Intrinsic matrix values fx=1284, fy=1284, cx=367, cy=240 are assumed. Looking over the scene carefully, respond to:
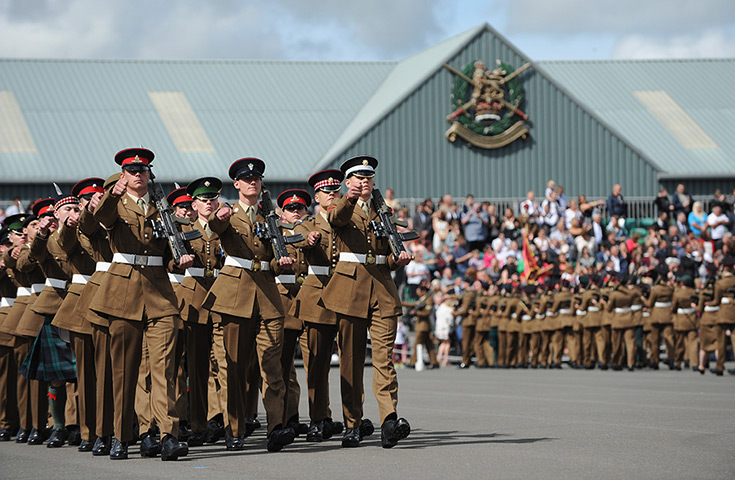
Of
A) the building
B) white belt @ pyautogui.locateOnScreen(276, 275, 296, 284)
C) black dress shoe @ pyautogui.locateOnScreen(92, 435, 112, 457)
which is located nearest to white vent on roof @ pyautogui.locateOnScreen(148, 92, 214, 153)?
the building

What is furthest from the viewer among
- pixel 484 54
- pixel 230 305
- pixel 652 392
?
pixel 484 54

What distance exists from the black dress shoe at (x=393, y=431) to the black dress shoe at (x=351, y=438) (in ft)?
0.97

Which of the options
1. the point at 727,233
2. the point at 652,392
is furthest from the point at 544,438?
the point at 727,233

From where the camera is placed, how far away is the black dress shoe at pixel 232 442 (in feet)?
34.7

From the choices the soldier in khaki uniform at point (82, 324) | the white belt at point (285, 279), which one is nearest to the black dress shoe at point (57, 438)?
the soldier in khaki uniform at point (82, 324)

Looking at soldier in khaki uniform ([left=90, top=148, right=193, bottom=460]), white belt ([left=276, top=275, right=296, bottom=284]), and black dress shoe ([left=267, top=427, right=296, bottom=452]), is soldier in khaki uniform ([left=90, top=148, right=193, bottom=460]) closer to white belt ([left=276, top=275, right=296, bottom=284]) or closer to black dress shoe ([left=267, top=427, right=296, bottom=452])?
black dress shoe ([left=267, top=427, right=296, bottom=452])

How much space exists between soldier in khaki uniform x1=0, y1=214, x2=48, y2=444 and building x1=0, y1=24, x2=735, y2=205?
Answer: 80.7 feet

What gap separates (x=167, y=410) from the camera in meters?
9.80

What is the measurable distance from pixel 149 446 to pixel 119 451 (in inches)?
9.4

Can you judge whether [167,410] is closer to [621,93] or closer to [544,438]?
[544,438]

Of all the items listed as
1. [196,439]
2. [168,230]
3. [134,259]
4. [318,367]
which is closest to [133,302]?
[134,259]

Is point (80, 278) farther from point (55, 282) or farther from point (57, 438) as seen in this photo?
point (57, 438)

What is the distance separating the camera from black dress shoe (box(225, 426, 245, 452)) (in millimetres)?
10562

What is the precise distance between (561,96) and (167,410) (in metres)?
32.1
